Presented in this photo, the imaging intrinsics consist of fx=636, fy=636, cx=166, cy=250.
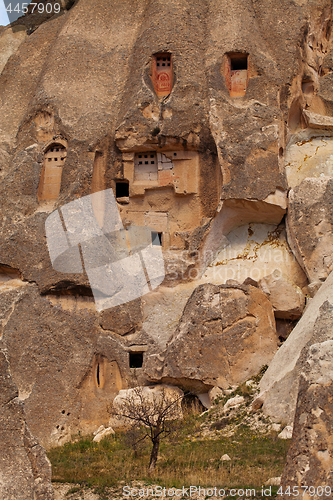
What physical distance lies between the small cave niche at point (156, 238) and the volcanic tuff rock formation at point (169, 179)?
3.5 inches

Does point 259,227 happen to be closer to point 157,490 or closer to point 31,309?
point 31,309

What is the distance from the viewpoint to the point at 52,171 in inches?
674

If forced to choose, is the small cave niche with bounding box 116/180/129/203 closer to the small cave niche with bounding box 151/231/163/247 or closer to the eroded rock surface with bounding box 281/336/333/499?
the small cave niche with bounding box 151/231/163/247

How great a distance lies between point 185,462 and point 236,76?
1120 centimetres

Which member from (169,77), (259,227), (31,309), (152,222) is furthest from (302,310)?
(169,77)

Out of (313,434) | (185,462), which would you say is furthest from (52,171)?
(313,434)

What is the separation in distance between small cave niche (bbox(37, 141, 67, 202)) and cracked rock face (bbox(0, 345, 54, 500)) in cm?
944

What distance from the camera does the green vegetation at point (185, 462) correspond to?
9.27 metres

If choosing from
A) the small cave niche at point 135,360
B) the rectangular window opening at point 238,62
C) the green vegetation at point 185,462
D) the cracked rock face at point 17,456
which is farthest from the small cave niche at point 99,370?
the rectangular window opening at point 238,62

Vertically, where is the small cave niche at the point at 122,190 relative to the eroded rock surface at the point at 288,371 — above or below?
above

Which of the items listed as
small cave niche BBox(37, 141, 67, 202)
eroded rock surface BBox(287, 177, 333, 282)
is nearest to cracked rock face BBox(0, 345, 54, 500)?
eroded rock surface BBox(287, 177, 333, 282)

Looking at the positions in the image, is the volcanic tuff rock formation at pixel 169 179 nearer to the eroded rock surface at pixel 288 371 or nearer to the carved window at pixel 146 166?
the carved window at pixel 146 166

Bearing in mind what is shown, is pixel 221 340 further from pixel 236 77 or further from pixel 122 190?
pixel 236 77

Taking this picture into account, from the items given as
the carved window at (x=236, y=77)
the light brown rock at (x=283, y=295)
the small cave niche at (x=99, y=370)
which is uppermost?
the carved window at (x=236, y=77)
